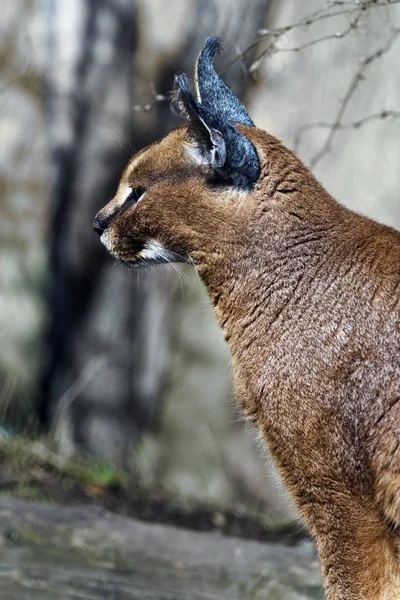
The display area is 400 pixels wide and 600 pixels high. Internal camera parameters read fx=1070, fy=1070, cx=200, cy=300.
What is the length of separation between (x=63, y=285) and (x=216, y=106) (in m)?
5.50

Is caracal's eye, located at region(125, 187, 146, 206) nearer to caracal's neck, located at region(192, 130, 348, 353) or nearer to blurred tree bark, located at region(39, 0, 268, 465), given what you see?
caracal's neck, located at region(192, 130, 348, 353)

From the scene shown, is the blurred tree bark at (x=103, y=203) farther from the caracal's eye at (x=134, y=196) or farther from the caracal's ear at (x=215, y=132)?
the caracal's ear at (x=215, y=132)

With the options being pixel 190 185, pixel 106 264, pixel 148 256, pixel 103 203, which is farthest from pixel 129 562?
pixel 103 203

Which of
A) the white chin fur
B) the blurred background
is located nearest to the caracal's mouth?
the white chin fur

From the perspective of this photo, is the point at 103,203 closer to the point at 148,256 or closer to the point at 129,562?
the point at 129,562

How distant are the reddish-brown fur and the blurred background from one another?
4.57 m

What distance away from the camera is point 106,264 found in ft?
33.4

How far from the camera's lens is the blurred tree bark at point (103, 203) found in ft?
33.2

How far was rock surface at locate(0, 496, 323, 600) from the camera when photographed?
611 centimetres

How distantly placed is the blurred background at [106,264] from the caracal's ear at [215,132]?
4.64 m

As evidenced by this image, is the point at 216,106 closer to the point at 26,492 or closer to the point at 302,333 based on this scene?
the point at 302,333

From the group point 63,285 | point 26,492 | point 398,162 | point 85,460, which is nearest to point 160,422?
point 85,460

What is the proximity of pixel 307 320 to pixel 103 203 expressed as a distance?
17.9 ft

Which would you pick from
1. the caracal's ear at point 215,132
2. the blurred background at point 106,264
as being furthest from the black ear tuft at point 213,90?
the blurred background at point 106,264
